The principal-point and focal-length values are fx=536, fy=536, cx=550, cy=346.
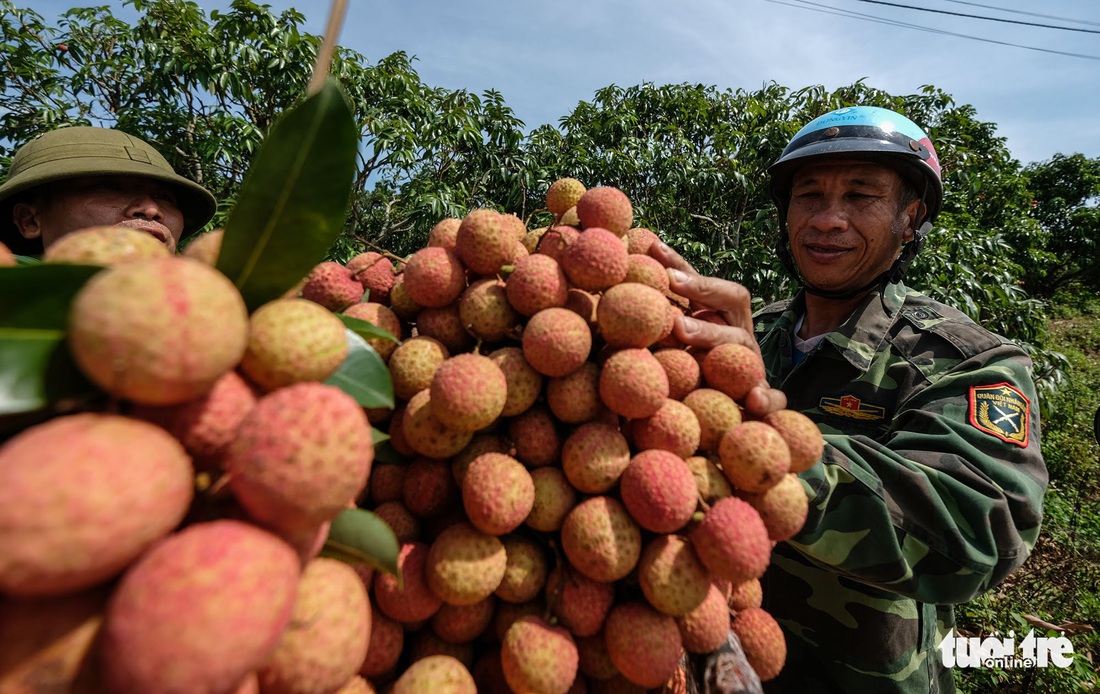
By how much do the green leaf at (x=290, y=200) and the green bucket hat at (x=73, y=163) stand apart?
7.96 feet

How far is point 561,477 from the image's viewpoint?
1.06m

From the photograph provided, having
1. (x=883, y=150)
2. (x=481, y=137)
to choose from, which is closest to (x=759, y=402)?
(x=883, y=150)

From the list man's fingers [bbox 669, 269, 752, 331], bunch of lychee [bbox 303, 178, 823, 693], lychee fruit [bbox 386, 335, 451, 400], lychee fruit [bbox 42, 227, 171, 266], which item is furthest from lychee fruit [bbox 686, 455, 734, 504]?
lychee fruit [bbox 42, 227, 171, 266]

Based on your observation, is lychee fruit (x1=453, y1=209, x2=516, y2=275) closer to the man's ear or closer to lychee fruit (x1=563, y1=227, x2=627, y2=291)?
lychee fruit (x1=563, y1=227, x2=627, y2=291)

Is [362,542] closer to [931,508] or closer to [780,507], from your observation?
[780,507]

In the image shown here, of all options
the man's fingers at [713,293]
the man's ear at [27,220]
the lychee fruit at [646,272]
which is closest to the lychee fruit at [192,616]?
the lychee fruit at [646,272]

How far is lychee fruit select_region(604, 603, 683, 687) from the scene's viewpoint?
2.90 ft

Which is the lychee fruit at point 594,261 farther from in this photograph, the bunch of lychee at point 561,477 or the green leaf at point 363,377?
the green leaf at point 363,377

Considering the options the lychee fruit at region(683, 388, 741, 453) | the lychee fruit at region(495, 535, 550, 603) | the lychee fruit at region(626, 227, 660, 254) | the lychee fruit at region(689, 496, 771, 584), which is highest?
the lychee fruit at region(626, 227, 660, 254)

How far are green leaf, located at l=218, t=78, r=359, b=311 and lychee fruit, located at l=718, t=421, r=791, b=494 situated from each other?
0.78 metres

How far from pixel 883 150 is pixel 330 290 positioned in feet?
7.22

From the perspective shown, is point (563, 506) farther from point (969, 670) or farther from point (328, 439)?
point (969, 670)

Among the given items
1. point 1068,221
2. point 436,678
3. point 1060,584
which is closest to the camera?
point 436,678

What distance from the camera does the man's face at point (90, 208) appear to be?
8.34ft
